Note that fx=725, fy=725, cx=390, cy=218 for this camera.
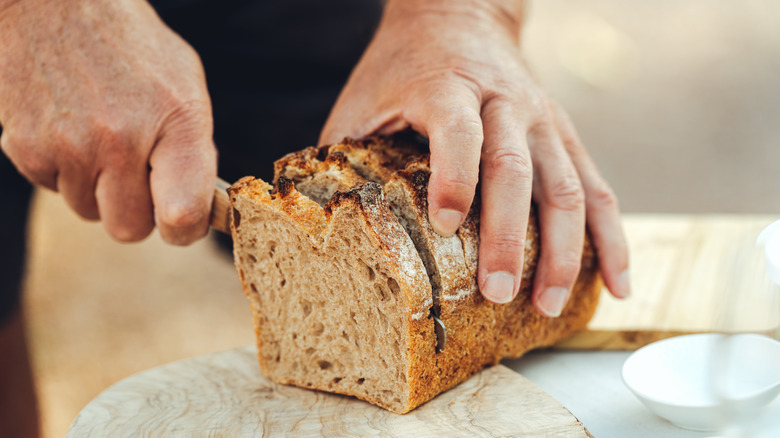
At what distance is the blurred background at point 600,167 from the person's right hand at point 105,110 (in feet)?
4.25

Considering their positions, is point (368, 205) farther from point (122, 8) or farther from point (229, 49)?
point (229, 49)

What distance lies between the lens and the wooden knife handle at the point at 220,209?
177 centimetres

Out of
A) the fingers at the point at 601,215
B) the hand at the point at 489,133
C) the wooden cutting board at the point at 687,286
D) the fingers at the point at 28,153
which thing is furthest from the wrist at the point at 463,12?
the fingers at the point at 28,153

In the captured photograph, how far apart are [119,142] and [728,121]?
600cm

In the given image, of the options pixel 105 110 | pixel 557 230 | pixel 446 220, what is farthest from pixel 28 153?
pixel 557 230

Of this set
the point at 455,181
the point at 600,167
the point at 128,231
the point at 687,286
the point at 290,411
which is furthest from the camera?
the point at 600,167

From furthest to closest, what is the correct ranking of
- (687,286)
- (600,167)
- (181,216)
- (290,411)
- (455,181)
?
1. (600,167)
2. (687,286)
3. (181,216)
4. (290,411)
5. (455,181)

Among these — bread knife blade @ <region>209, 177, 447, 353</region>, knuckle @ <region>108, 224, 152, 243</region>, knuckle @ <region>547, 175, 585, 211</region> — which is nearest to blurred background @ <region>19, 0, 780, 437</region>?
knuckle @ <region>547, 175, 585, 211</region>

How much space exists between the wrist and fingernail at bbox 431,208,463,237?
0.65 m

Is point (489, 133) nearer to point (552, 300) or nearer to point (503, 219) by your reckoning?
point (503, 219)

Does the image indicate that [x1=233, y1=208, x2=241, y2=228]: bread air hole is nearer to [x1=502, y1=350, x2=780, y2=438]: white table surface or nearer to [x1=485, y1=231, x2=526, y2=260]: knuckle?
[x1=485, y1=231, x2=526, y2=260]: knuckle

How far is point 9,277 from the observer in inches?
100.0

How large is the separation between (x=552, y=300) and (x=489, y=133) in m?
0.43

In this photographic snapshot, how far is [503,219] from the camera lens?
1.56 m
